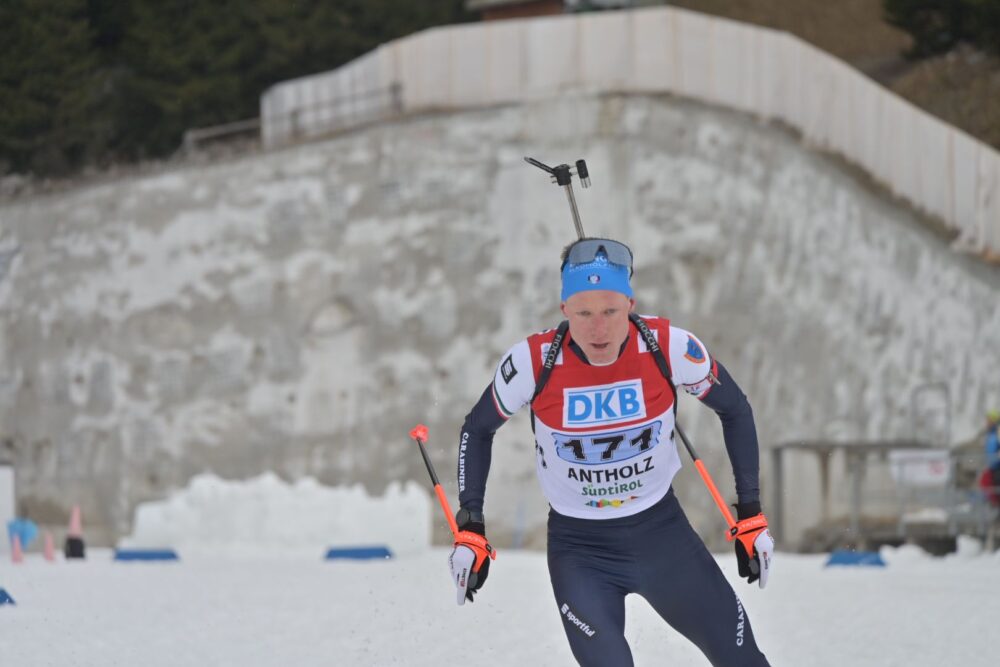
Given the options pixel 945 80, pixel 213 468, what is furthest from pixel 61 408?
pixel 945 80

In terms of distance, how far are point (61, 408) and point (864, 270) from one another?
48.7 ft

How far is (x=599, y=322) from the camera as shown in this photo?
223 inches

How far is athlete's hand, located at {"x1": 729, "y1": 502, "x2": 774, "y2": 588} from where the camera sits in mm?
5699

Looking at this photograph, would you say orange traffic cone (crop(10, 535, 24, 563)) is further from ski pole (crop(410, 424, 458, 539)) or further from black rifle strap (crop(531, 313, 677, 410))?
black rifle strap (crop(531, 313, 677, 410))

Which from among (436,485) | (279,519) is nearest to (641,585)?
(436,485)

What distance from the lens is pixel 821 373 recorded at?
2636cm

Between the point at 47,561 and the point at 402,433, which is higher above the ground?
the point at 402,433

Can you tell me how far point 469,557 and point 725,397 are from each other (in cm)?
115

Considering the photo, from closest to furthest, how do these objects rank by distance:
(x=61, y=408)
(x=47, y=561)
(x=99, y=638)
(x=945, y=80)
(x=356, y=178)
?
(x=99, y=638), (x=47, y=561), (x=356, y=178), (x=61, y=408), (x=945, y=80)

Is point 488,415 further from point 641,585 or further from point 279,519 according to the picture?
point 279,519

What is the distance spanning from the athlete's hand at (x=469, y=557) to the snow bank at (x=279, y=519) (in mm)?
15747

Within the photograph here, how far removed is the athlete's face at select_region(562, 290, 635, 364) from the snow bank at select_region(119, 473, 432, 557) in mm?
16036

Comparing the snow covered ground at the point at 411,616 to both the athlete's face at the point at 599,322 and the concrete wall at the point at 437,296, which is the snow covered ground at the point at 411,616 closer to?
the athlete's face at the point at 599,322

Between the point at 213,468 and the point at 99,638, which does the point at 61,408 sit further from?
the point at 99,638
